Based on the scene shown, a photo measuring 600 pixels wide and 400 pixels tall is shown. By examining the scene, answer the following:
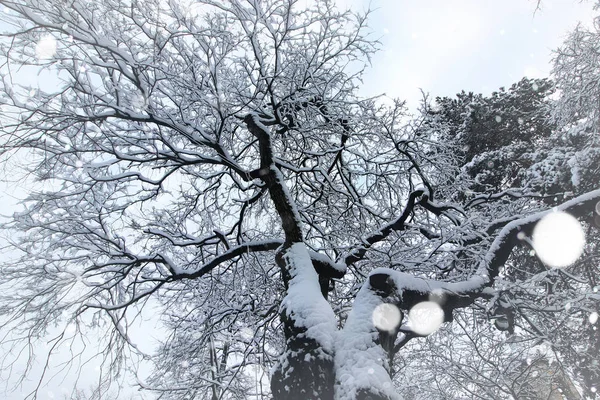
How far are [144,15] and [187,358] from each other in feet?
19.3

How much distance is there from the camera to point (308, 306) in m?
3.63

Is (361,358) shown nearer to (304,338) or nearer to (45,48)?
(304,338)

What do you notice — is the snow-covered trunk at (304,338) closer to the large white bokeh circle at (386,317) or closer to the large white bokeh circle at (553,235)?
the large white bokeh circle at (386,317)

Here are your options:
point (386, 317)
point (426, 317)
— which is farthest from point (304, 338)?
point (426, 317)

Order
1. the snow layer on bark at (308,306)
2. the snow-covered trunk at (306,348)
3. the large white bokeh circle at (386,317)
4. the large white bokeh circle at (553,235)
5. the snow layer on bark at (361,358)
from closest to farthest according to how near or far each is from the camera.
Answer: the snow layer on bark at (361,358) → the snow-covered trunk at (306,348) → the snow layer on bark at (308,306) → the large white bokeh circle at (386,317) → the large white bokeh circle at (553,235)

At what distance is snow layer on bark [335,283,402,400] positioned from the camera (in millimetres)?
2979

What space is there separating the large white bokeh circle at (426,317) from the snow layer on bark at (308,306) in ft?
4.16

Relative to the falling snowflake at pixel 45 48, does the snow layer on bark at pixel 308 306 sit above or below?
below

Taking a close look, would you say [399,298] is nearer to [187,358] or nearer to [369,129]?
[369,129]

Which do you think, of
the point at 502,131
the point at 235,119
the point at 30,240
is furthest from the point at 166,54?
the point at 502,131

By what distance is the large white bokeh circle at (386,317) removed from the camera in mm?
3629

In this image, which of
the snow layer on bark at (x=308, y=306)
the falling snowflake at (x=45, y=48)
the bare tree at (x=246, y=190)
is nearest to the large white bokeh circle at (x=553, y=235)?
the bare tree at (x=246, y=190)

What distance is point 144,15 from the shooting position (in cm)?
372

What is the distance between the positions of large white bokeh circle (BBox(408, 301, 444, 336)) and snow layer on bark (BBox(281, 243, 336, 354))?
1.27 m
